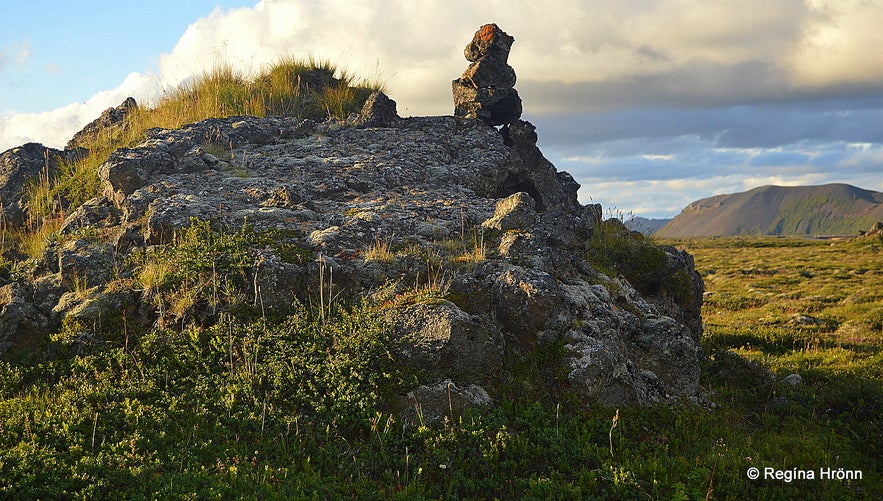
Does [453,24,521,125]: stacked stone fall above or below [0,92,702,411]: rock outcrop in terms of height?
above

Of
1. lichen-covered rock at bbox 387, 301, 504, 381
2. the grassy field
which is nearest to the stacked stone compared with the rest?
the grassy field

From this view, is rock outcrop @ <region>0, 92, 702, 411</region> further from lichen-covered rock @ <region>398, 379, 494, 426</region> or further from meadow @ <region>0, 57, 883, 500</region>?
meadow @ <region>0, 57, 883, 500</region>

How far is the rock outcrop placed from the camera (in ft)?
32.1

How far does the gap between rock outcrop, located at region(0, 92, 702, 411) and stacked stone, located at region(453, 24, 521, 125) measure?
291 cm

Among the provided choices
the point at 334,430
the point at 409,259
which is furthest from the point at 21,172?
the point at 334,430

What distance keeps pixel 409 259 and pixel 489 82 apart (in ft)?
37.3

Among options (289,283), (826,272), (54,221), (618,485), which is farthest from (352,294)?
(826,272)

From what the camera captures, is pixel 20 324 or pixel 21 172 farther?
pixel 21 172

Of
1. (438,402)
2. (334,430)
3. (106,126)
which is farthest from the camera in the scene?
(106,126)

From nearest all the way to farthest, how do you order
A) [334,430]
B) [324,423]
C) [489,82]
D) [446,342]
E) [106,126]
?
[334,430] → [324,423] → [446,342] → [489,82] → [106,126]

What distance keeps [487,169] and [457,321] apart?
9.28m

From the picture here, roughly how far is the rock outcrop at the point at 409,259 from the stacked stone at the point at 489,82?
9.53 ft

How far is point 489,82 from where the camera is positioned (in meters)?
20.9

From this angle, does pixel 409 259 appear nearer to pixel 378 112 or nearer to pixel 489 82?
pixel 378 112
